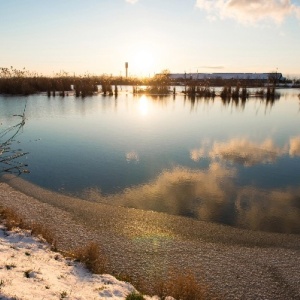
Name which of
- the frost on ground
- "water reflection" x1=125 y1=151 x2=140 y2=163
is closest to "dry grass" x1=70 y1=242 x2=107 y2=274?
the frost on ground

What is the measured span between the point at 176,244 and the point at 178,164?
5.45 metres

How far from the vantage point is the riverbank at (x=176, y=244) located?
507 centimetres

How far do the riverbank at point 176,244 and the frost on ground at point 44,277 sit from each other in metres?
0.68

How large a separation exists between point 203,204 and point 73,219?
344 centimetres

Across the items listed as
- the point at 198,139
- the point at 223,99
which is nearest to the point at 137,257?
the point at 198,139

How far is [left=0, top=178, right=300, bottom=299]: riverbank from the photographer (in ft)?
16.6

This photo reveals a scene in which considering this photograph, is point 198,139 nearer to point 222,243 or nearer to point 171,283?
point 222,243

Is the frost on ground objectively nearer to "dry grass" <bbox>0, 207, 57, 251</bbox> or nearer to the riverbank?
"dry grass" <bbox>0, 207, 57, 251</bbox>

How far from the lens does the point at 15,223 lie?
6.17 meters

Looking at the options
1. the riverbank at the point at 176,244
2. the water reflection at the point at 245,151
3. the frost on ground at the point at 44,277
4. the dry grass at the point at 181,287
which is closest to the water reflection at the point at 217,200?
the riverbank at the point at 176,244

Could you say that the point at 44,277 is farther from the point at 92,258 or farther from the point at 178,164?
the point at 178,164

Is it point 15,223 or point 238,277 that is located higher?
point 15,223

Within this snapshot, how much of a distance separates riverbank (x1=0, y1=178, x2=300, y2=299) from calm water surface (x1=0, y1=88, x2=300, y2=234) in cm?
56

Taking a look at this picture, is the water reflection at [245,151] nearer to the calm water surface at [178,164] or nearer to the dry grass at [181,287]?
the calm water surface at [178,164]
